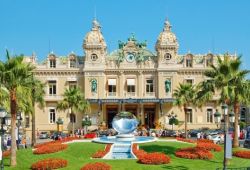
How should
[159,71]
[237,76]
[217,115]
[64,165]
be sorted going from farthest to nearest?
[159,71], [237,76], [64,165], [217,115]

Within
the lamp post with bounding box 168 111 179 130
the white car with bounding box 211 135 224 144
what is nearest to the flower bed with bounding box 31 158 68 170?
the white car with bounding box 211 135 224 144

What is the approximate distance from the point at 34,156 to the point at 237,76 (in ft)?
50.4

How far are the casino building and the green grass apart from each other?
1304 inches

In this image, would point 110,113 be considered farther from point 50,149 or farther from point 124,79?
point 50,149

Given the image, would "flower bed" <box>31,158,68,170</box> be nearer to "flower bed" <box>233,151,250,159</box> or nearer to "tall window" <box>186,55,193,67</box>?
"flower bed" <box>233,151,250,159</box>

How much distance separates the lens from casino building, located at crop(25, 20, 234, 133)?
69188 millimetres

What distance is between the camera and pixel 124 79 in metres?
70.1

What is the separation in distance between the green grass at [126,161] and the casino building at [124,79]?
33.1 metres

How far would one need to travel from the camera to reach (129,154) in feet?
105

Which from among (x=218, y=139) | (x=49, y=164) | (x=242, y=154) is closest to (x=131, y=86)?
(x=218, y=139)

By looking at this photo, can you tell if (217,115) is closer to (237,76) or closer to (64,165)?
(237,76)

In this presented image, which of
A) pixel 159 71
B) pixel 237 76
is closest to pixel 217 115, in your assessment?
pixel 237 76

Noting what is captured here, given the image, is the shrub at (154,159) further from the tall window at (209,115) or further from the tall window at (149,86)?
the tall window at (209,115)

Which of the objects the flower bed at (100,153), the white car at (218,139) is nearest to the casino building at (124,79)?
the white car at (218,139)
